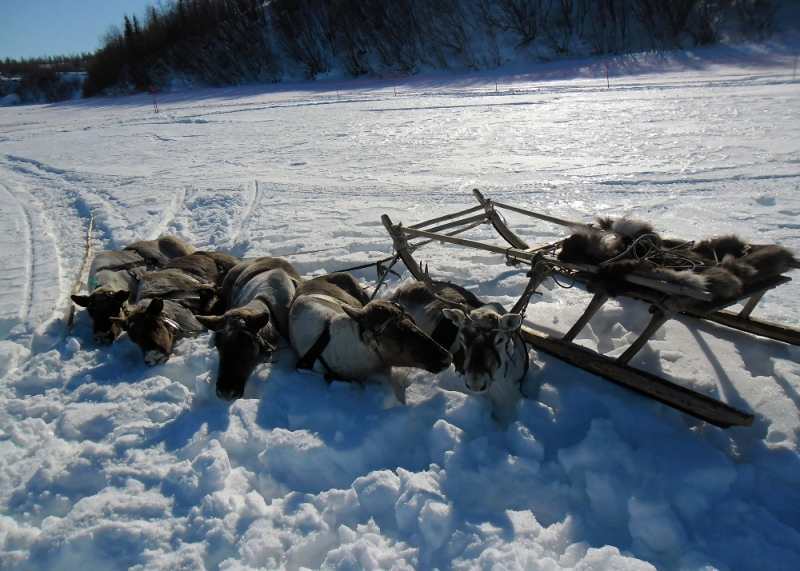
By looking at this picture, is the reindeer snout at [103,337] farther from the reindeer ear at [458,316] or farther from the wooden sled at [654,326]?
the reindeer ear at [458,316]

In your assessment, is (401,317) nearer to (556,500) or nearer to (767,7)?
(556,500)

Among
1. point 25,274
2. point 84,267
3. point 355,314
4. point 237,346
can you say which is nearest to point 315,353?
point 355,314

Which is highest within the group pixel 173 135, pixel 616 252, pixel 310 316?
pixel 173 135

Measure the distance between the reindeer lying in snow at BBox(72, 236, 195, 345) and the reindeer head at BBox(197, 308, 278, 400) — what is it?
1705mm

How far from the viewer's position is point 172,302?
638cm

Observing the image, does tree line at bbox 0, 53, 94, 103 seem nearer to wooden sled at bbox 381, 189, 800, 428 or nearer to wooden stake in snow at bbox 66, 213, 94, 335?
wooden stake in snow at bbox 66, 213, 94, 335

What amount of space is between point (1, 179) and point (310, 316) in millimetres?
14326

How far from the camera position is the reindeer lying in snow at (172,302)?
5.53m

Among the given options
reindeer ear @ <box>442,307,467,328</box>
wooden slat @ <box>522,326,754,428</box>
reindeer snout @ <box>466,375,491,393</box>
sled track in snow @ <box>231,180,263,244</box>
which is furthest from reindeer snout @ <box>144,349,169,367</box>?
sled track in snow @ <box>231,180,263,244</box>

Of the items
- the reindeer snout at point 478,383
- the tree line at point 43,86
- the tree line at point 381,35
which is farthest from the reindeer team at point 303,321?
the tree line at point 43,86

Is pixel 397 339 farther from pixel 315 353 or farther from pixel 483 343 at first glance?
pixel 315 353

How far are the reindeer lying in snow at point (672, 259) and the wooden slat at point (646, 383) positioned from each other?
0.56 m

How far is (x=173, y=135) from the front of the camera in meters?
20.0

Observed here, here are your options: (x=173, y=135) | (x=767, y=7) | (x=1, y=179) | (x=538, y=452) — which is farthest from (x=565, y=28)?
(x=538, y=452)
